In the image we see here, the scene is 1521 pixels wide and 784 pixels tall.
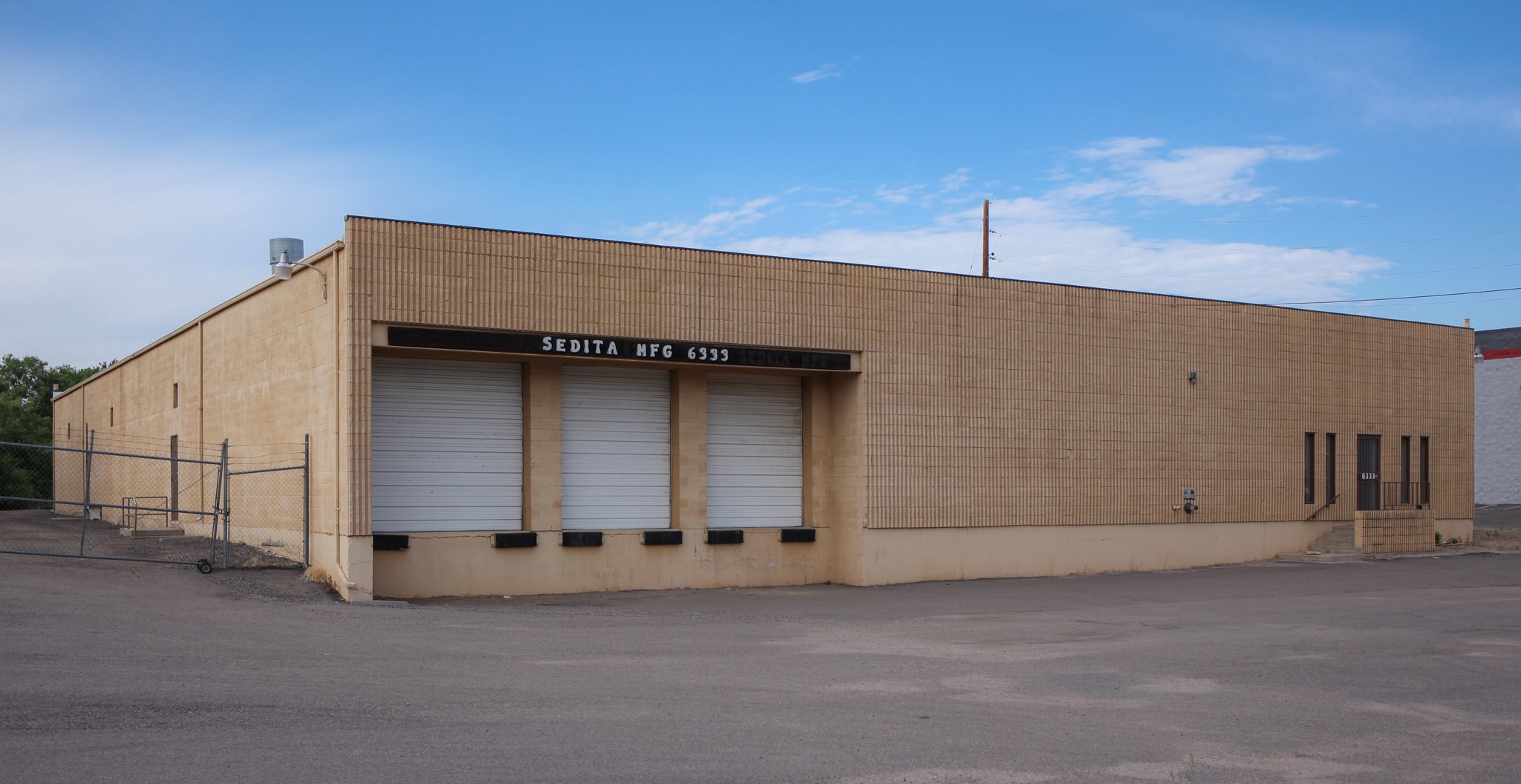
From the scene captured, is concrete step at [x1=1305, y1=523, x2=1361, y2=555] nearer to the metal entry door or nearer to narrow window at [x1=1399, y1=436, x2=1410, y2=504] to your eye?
the metal entry door

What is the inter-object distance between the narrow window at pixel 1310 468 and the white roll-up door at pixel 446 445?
1875 cm

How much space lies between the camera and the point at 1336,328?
30484 millimetres

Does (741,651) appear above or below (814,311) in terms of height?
below

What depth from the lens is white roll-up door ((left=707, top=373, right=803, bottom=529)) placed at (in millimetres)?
23516

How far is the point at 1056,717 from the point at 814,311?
535 inches

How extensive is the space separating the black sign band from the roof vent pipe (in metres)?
2.94

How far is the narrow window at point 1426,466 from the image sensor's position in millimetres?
32094

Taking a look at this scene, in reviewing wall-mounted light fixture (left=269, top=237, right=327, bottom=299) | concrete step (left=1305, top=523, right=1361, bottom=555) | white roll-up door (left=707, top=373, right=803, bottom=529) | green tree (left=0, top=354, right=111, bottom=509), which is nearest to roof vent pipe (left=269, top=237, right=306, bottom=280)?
wall-mounted light fixture (left=269, top=237, right=327, bottom=299)

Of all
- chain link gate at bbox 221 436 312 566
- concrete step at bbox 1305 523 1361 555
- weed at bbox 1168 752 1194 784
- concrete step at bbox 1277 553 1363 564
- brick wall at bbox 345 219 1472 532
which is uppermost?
brick wall at bbox 345 219 1472 532

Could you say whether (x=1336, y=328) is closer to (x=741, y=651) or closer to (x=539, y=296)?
(x=539, y=296)

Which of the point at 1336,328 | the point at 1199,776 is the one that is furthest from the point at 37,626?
the point at 1336,328

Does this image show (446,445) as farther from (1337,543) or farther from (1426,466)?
(1426,466)

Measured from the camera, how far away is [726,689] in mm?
11523

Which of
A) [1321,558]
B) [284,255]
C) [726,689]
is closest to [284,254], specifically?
[284,255]
